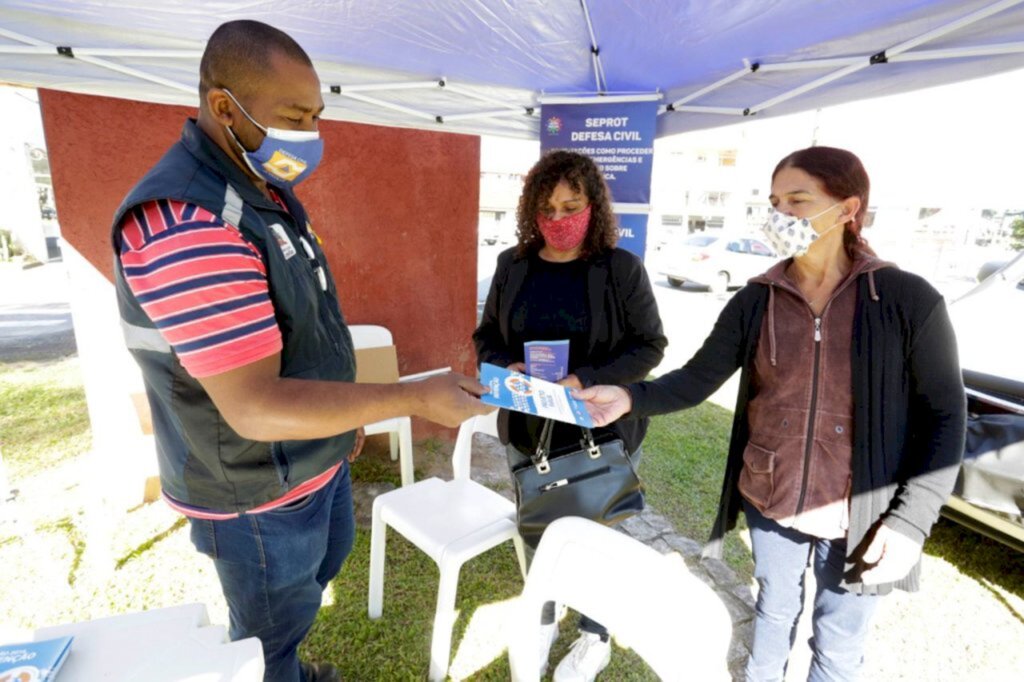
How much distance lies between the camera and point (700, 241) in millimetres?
13969

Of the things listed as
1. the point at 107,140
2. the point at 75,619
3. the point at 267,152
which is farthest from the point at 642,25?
the point at 75,619

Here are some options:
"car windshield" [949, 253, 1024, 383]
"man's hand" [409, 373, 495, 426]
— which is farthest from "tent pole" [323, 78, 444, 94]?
"car windshield" [949, 253, 1024, 383]

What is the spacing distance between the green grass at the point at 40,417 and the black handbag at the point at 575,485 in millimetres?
4063

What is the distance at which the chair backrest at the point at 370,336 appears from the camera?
382 cm

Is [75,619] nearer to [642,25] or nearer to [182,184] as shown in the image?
[182,184]

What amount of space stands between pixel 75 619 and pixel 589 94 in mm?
4377

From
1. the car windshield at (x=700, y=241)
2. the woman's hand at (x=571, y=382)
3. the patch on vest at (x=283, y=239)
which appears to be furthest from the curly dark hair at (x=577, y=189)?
the car windshield at (x=700, y=241)

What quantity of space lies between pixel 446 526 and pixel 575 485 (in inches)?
28.8

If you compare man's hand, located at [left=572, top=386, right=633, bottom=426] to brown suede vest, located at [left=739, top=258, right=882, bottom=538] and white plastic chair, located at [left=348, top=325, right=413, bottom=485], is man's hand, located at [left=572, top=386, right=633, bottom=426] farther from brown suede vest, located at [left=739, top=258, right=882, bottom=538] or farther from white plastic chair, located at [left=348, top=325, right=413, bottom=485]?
white plastic chair, located at [left=348, top=325, right=413, bottom=485]

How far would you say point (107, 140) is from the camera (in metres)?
3.03

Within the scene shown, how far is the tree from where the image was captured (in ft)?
71.8

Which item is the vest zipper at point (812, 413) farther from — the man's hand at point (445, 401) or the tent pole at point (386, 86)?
the tent pole at point (386, 86)

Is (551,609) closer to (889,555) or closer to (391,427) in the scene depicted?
(889,555)

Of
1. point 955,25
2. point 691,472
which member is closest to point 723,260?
point 691,472
